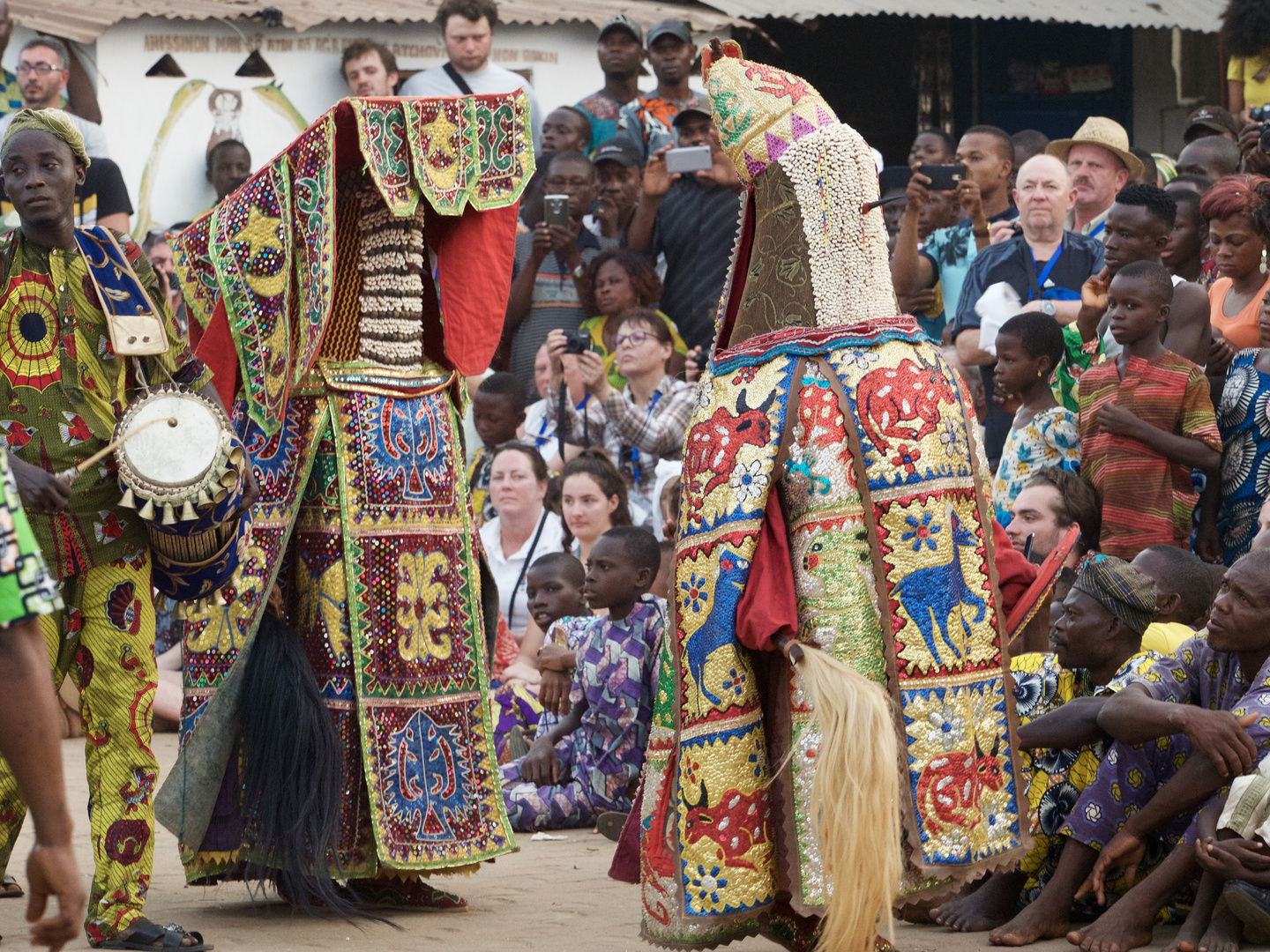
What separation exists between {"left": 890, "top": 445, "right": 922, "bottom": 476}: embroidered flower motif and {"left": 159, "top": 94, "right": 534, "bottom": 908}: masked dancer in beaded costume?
6.52 feet

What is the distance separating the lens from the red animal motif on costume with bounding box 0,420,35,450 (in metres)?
5.32

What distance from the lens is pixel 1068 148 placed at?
9.73 metres

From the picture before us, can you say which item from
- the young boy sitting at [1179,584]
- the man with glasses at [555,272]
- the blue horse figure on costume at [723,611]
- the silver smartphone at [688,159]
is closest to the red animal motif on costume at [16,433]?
the blue horse figure on costume at [723,611]

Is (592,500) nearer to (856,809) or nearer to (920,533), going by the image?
(920,533)

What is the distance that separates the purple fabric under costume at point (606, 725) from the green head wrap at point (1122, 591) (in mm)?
2147

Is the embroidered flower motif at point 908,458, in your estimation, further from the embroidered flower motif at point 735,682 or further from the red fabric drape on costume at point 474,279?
the red fabric drape on costume at point 474,279

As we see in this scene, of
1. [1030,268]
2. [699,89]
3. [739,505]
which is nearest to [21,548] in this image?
[739,505]

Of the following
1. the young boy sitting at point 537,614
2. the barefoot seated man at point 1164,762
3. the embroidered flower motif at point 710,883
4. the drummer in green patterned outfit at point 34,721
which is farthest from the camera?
the young boy sitting at point 537,614

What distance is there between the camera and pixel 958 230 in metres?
9.68

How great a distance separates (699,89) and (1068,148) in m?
3.24

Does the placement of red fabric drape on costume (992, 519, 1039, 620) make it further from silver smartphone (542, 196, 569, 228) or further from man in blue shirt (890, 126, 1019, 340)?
silver smartphone (542, 196, 569, 228)

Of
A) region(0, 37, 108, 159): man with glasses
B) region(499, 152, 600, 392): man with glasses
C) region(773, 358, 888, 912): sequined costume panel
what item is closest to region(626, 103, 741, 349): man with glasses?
region(499, 152, 600, 392): man with glasses

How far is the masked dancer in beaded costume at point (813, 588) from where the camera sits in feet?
14.6

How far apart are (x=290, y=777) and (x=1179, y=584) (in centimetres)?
305
